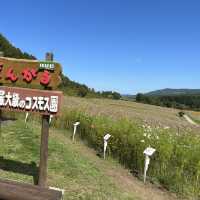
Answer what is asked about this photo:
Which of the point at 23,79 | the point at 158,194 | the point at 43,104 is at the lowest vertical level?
the point at 158,194

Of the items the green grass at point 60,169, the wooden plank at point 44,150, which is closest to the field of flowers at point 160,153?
the green grass at point 60,169

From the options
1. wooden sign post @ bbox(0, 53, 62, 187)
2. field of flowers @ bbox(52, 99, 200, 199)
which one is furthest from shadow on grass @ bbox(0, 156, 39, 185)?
field of flowers @ bbox(52, 99, 200, 199)

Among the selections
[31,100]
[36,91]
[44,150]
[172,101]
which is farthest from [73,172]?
[172,101]

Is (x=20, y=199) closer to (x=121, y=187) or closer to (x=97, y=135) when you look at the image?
(x=121, y=187)

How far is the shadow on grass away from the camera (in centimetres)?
695

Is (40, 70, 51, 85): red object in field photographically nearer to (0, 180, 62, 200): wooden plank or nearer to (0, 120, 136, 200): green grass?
(0, 120, 136, 200): green grass

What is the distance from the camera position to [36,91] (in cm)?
616

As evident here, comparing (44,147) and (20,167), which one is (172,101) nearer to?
(20,167)

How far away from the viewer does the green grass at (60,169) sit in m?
6.57

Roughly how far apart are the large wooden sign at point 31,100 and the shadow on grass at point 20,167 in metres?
1.37

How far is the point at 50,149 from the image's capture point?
30.2ft

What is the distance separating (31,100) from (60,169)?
2040 millimetres

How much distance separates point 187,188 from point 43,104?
12.0ft

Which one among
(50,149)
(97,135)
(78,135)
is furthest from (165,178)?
(78,135)
